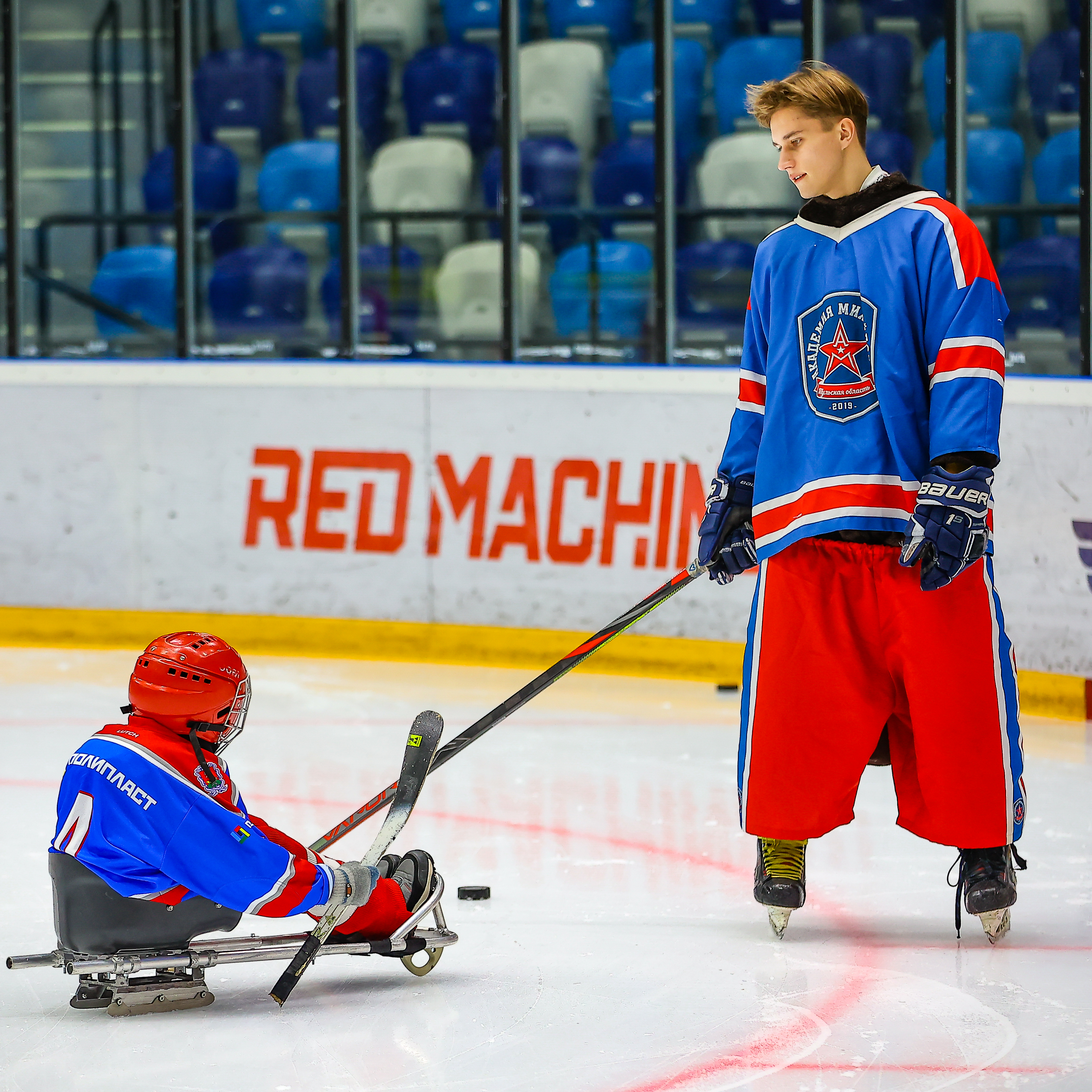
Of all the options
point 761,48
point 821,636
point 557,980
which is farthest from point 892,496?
point 761,48

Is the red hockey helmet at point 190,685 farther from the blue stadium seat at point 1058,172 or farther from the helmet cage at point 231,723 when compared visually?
the blue stadium seat at point 1058,172

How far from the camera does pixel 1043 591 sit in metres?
4.98

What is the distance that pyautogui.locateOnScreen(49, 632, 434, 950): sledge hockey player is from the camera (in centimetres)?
237

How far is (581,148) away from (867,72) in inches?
43.3

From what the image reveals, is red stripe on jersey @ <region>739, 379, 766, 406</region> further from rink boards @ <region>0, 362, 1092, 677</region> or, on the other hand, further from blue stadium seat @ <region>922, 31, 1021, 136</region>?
blue stadium seat @ <region>922, 31, 1021, 136</region>

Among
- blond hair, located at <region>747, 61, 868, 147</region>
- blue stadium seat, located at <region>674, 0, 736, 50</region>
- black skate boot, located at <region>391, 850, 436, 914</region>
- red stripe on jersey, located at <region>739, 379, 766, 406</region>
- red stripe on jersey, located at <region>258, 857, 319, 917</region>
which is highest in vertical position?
blue stadium seat, located at <region>674, 0, 736, 50</region>

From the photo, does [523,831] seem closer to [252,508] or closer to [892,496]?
[892,496]

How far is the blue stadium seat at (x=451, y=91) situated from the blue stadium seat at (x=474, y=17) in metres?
0.07

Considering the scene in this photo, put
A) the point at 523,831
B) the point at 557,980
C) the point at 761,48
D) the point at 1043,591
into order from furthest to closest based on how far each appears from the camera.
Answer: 1. the point at 761,48
2. the point at 1043,591
3. the point at 523,831
4. the point at 557,980

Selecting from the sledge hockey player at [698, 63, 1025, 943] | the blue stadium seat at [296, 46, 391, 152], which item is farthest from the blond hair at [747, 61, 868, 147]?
the blue stadium seat at [296, 46, 391, 152]

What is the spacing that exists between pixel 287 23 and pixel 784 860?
5006 mm

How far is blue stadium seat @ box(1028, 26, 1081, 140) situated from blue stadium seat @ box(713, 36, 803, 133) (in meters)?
0.89

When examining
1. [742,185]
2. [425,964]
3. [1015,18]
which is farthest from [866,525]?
[742,185]

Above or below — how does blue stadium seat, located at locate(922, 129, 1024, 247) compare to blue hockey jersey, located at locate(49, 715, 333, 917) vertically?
above
